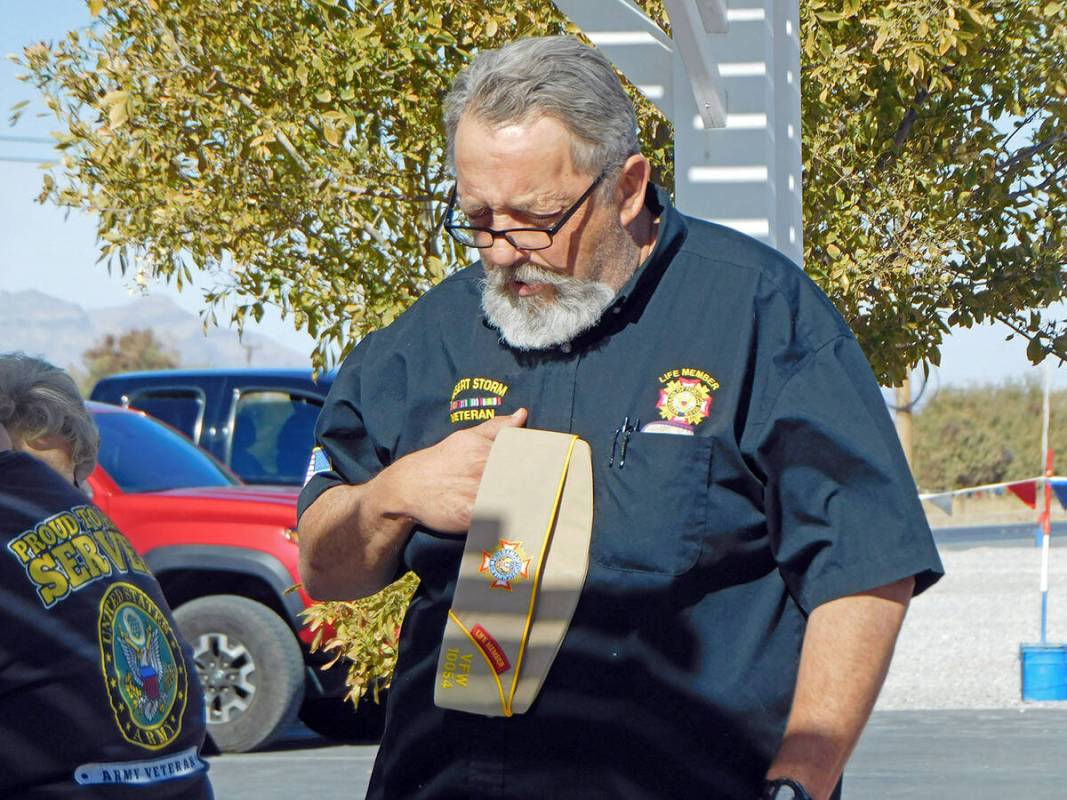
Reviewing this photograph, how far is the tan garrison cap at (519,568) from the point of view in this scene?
2385 millimetres

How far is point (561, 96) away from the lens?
8.14 feet

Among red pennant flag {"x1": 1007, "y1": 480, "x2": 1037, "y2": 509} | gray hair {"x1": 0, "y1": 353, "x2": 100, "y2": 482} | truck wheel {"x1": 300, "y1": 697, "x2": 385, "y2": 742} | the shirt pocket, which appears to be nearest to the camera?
the shirt pocket

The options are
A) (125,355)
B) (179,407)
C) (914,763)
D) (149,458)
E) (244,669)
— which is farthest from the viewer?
(125,355)

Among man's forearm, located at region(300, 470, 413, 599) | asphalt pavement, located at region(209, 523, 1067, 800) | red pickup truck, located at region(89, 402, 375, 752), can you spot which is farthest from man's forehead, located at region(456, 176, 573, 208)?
red pickup truck, located at region(89, 402, 375, 752)

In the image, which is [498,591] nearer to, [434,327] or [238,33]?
[434,327]

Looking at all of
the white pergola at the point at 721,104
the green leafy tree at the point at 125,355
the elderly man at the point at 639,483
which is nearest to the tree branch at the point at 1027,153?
the white pergola at the point at 721,104

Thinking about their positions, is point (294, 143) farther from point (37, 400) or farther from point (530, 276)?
point (530, 276)

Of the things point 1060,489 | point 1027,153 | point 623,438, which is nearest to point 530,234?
point 623,438

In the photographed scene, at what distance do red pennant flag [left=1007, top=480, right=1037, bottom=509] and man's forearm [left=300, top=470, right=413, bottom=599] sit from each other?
392 inches

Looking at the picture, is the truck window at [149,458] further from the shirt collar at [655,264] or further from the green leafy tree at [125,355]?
the green leafy tree at [125,355]

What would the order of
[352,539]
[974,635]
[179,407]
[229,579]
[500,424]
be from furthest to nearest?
[974,635] < [179,407] < [229,579] < [352,539] < [500,424]

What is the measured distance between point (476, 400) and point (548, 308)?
0.17 meters

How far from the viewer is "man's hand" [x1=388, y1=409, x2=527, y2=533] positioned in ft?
7.93

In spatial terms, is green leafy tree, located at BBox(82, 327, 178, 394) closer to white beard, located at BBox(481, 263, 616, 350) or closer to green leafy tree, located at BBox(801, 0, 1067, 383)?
green leafy tree, located at BBox(801, 0, 1067, 383)
